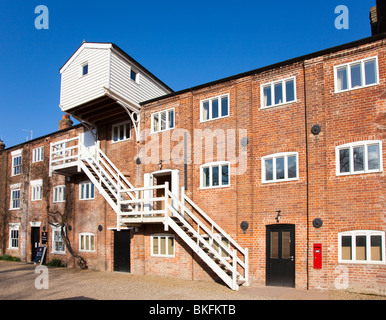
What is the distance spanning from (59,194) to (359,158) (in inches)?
672

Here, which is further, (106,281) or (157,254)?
(157,254)

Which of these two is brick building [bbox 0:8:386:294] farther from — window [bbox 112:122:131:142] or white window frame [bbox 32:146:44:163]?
white window frame [bbox 32:146:44:163]

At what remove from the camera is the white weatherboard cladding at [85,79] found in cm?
1606

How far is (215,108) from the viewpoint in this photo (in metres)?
14.9

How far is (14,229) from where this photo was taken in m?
24.6

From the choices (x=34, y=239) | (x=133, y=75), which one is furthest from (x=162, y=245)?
(x=34, y=239)

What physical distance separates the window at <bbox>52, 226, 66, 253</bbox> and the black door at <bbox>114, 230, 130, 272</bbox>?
4735mm

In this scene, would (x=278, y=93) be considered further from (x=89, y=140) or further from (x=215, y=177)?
(x=89, y=140)

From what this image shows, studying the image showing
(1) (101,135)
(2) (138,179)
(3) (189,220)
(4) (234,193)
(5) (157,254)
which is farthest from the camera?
(1) (101,135)

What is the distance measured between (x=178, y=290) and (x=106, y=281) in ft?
12.3

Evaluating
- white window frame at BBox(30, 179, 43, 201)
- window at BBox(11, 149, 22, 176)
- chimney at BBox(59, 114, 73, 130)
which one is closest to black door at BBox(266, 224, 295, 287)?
white window frame at BBox(30, 179, 43, 201)
